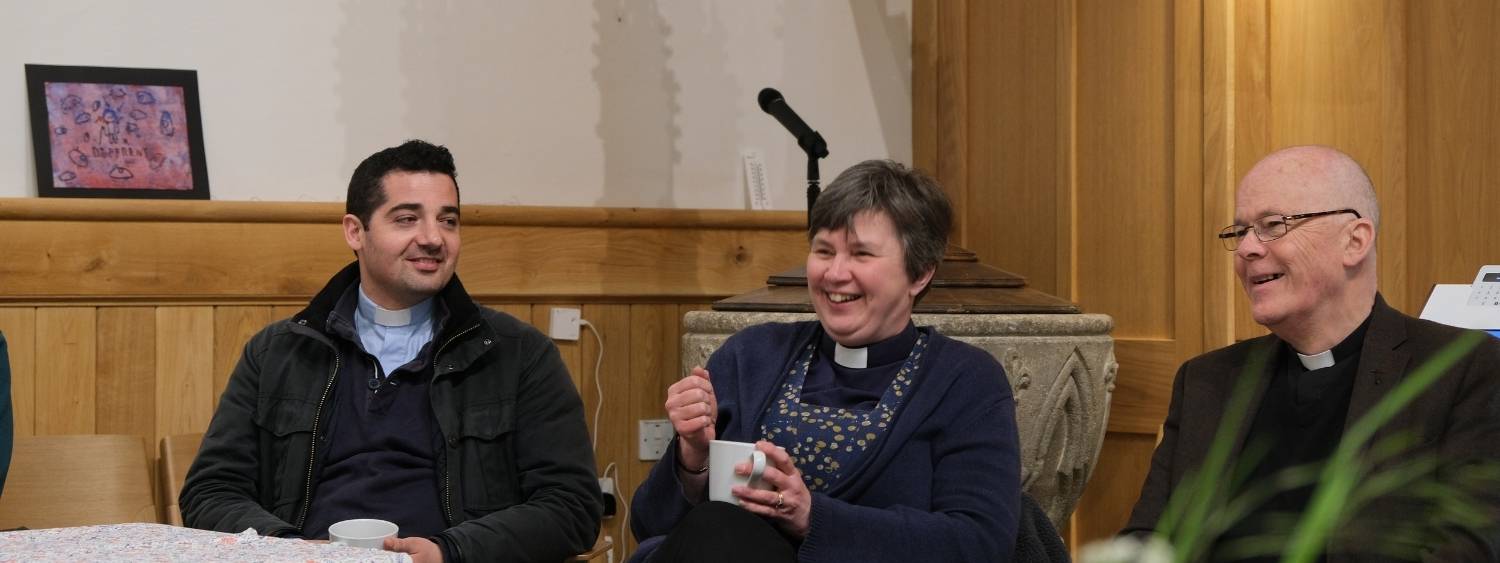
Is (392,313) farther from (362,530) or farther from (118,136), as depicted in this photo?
(118,136)

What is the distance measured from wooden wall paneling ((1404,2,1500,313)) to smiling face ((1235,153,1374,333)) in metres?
0.72

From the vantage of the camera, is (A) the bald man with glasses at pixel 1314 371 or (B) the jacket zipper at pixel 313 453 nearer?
(A) the bald man with glasses at pixel 1314 371

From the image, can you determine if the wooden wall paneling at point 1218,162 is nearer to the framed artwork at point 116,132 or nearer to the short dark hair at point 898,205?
the short dark hair at point 898,205

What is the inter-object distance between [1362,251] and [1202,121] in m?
1.23

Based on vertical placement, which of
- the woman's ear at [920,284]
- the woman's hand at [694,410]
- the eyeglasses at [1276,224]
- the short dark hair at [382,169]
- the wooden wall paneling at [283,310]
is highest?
the short dark hair at [382,169]

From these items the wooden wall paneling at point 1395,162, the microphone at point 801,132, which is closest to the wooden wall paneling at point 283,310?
the microphone at point 801,132

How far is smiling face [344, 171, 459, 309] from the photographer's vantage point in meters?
2.44

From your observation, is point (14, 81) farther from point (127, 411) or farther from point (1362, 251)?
point (1362, 251)

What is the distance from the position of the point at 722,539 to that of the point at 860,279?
18.6 inches

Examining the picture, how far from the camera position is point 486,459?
2.38 m

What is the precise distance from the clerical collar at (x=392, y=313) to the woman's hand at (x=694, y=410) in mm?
758

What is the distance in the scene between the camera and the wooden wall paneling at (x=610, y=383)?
3514 mm

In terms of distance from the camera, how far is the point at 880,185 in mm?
2080

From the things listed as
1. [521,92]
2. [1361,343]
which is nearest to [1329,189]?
[1361,343]
